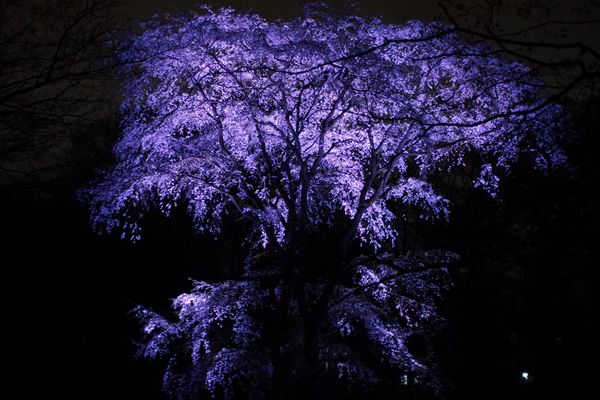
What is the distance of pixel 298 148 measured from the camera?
8.77m

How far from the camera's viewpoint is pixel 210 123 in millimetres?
9133

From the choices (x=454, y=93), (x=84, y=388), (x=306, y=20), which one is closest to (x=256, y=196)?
(x=306, y=20)

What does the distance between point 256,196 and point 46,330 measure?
25.3ft

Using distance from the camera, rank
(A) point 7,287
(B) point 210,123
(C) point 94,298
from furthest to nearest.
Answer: (C) point 94,298 < (A) point 7,287 < (B) point 210,123

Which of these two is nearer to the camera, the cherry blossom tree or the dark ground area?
the cherry blossom tree

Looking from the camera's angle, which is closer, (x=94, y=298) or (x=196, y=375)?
(x=196, y=375)

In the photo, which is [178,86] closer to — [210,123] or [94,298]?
A: [210,123]

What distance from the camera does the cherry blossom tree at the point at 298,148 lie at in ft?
27.5

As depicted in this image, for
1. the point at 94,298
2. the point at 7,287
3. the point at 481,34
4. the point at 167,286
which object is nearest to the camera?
the point at 481,34

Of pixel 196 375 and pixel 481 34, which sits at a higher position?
pixel 481 34

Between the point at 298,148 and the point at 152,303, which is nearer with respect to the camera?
the point at 298,148

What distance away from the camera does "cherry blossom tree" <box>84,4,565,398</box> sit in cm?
838

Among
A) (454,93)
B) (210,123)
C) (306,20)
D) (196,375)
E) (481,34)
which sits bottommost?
(196,375)

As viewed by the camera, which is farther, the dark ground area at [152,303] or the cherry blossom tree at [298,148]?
the dark ground area at [152,303]
